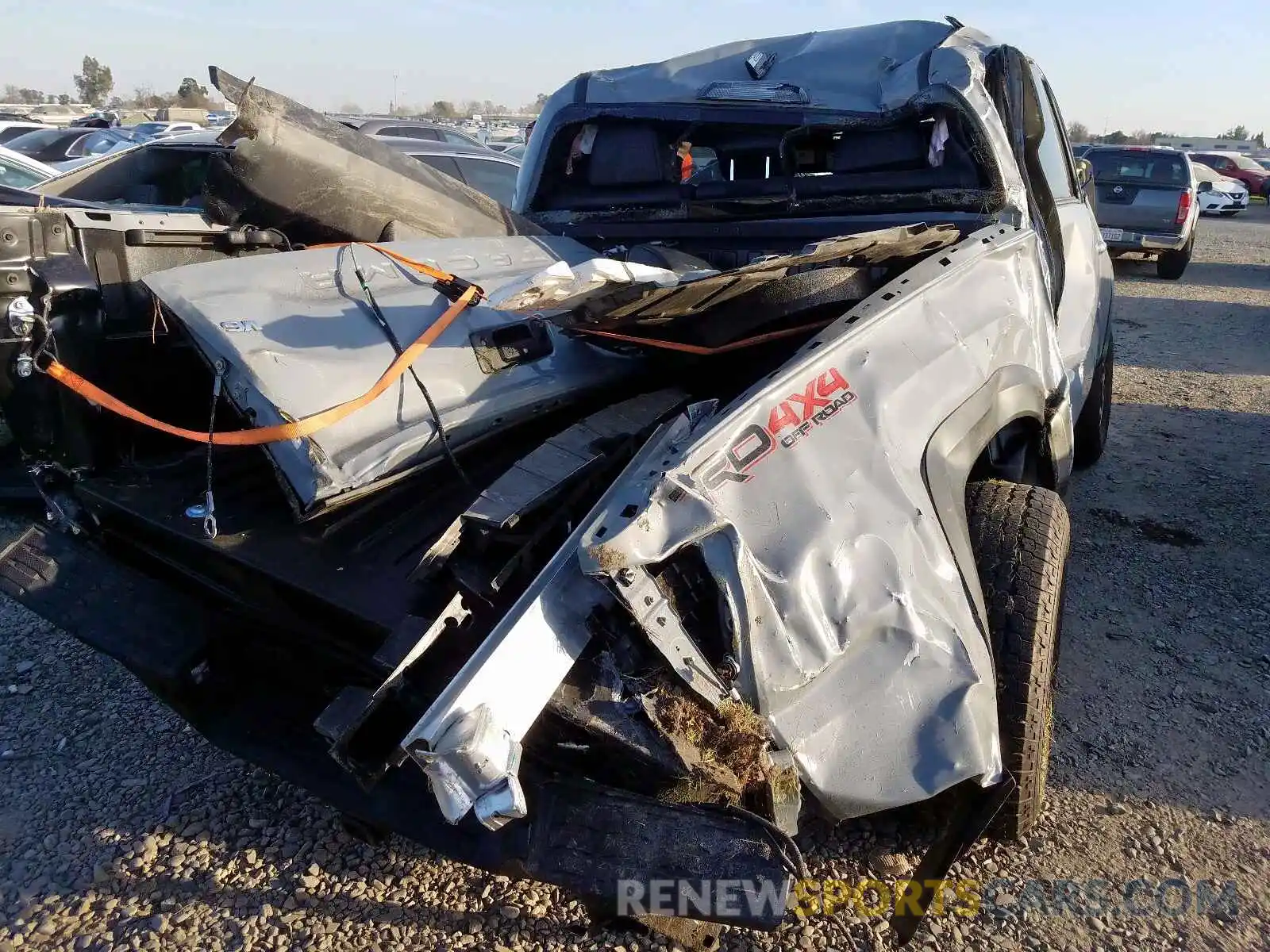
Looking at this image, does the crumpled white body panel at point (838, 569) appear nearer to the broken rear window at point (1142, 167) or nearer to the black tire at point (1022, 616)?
the black tire at point (1022, 616)

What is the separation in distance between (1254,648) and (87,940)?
12.7 ft

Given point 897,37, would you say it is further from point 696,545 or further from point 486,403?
point 696,545

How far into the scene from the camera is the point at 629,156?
403cm

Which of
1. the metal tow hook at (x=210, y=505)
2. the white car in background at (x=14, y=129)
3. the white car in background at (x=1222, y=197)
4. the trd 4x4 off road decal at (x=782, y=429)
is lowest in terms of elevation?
the white car in background at (x=1222, y=197)

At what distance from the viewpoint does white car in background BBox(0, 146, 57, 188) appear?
313 inches

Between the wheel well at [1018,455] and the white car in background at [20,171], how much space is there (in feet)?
27.0

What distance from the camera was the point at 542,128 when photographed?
424 centimetres

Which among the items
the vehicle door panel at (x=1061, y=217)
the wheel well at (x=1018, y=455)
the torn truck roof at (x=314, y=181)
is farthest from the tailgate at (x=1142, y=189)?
the torn truck roof at (x=314, y=181)

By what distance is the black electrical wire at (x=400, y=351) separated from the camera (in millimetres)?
2479

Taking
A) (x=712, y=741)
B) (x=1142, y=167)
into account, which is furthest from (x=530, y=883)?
(x=1142, y=167)

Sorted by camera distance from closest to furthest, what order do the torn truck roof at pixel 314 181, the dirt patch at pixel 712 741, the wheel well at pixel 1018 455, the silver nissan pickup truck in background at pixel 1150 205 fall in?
1. the dirt patch at pixel 712 741
2. the wheel well at pixel 1018 455
3. the torn truck roof at pixel 314 181
4. the silver nissan pickup truck in background at pixel 1150 205

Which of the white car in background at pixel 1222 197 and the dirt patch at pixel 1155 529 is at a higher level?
the dirt patch at pixel 1155 529

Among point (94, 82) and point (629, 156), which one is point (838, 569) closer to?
point (629, 156)

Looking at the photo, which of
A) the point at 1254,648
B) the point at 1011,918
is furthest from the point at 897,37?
the point at 1011,918
